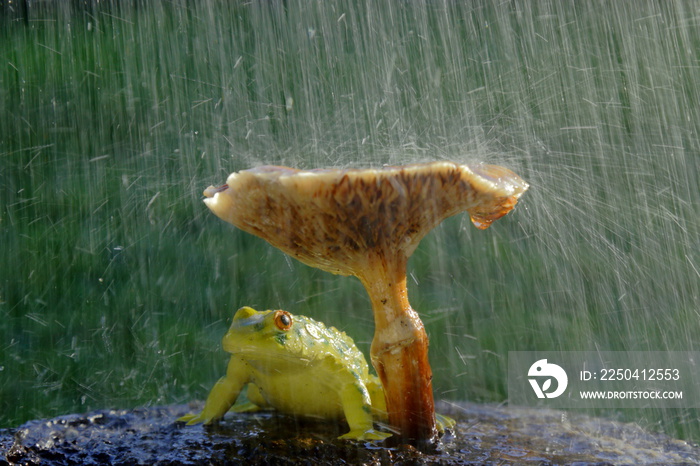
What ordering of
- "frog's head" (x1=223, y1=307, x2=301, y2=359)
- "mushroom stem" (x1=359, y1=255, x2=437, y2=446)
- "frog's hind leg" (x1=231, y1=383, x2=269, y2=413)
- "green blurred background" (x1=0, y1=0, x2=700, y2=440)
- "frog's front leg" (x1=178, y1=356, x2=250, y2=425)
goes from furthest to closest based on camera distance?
"green blurred background" (x1=0, y1=0, x2=700, y2=440)
"frog's hind leg" (x1=231, y1=383, x2=269, y2=413)
"frog's front leg" (x1=178, y1=356, x2=250, y2=425)
"frog's head" (x1=223, y1=307, x2=301, y2=359)
"mushroom stem" (x1=359, y1=255, x2=437, y2=446)

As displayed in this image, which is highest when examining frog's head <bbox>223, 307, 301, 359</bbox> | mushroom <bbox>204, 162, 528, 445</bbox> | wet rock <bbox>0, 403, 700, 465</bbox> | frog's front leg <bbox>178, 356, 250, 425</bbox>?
mushroom <bbox>204, 162, 528, 445</bbox>

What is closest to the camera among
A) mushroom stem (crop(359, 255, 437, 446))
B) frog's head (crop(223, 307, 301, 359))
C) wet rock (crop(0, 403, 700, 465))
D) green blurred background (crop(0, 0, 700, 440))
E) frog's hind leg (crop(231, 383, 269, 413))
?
wet rock (crop(0, 403, 700, 465))

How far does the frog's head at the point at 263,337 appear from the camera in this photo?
141 cm

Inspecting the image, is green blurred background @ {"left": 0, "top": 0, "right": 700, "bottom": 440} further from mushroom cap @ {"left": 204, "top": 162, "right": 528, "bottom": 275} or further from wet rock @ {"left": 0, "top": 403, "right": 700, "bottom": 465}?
mushroom cap @ {"left": 204, "top": 162, "right": 528, "bottom": 275}

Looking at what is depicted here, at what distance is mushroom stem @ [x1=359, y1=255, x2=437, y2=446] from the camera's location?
1.29 m

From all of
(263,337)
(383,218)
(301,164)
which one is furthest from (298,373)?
(301,164)

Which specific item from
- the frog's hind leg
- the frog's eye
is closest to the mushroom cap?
the frog's eye

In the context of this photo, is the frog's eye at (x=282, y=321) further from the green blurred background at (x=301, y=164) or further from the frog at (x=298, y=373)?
the green blurred background at (x=301, y=164)

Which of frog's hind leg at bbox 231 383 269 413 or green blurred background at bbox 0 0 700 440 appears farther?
green blurred background at bbox 0 0 700 440

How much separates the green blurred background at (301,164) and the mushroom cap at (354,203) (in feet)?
7.61

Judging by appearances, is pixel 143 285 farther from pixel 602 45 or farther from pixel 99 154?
pixel 602 45

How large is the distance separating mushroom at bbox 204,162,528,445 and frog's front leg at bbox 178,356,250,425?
1.30 ft

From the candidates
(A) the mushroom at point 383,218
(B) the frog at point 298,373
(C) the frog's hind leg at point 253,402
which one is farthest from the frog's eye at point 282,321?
(C) the frog's hind leg at point 253,402

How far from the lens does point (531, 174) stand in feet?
11.9
